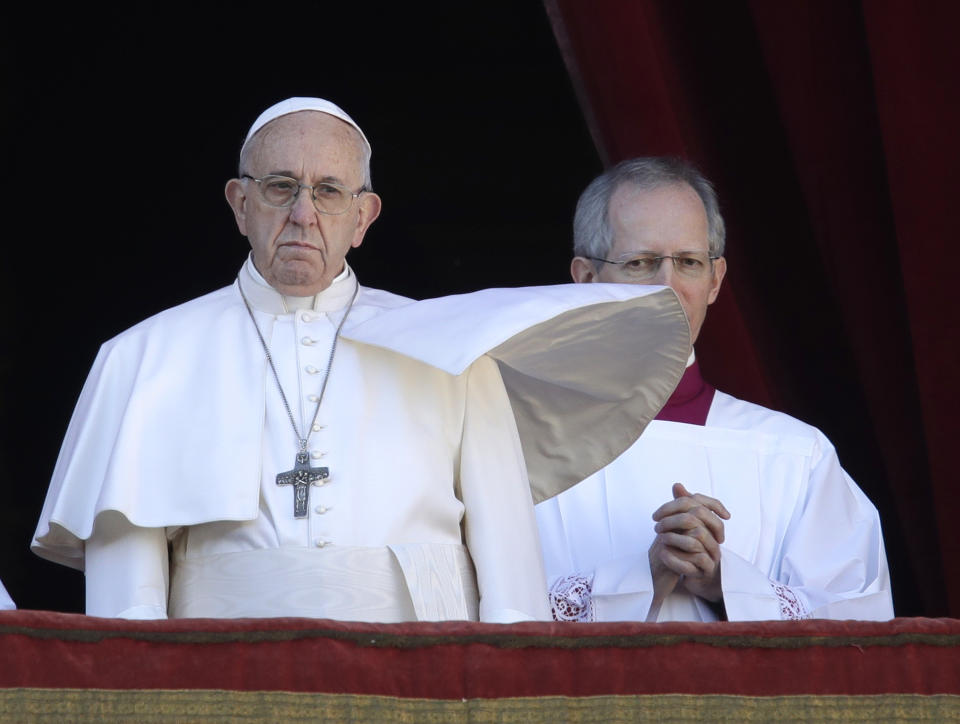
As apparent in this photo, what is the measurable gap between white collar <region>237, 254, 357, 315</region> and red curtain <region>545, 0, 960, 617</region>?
1.66 m

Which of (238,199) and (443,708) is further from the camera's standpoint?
(238,199)

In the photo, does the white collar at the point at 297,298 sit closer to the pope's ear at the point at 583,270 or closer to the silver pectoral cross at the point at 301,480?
the silver pectoral cross at the point at 301,480

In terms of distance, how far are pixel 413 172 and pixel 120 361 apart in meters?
3.46

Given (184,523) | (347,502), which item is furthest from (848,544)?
(184,523)

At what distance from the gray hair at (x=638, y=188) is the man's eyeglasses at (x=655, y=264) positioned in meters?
0.06

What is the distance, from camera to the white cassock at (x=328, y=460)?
2699 millimetres

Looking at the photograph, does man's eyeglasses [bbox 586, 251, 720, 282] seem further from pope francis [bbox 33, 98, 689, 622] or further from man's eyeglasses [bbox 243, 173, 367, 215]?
man's eyeglasses [bbox 243, 173, 367, 215]

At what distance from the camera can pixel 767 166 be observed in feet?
15.6

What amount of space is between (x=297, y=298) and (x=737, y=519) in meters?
1.18

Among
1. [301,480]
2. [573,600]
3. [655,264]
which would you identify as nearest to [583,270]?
[655,264]

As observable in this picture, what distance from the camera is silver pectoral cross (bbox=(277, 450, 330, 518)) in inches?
108

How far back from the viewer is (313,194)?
288 cm

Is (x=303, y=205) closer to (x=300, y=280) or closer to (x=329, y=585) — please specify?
(x=300, y=280)

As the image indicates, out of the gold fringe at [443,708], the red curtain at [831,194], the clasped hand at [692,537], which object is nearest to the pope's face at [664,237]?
the clasped hand at [692,537]
